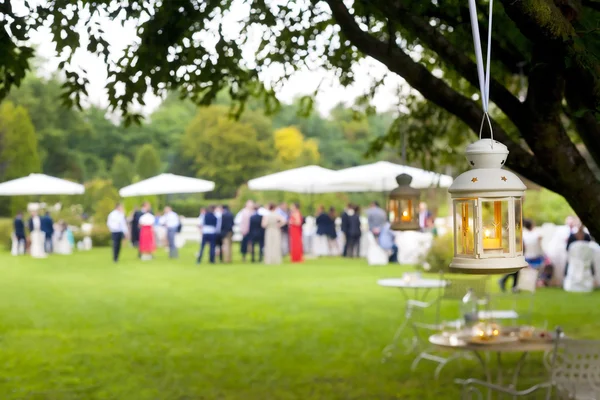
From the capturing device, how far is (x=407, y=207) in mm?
8977

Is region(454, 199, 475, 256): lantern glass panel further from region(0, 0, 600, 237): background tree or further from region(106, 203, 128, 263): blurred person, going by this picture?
region(106, 203, 128, 263): blurred person

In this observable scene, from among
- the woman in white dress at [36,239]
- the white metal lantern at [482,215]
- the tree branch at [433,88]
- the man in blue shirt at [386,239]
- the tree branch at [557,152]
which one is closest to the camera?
the white metal lantern at [482,215]

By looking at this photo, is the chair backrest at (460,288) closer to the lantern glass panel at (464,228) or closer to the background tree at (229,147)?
the lantern glass panel at (464,228)

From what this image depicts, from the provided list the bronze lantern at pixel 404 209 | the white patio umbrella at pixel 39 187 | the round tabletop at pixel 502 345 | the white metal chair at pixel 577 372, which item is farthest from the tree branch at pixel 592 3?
the white patio umbrella at pixel 39 187

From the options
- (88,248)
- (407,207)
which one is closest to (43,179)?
(88,248)

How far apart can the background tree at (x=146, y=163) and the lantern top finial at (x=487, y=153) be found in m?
58.3

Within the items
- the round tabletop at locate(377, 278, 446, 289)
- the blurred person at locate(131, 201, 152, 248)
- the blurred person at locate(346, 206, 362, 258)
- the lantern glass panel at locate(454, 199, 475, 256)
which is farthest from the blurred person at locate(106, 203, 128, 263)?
the lantern glass panel at locate(454, 199, 475, 256)

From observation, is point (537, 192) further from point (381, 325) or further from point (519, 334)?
point (519, 334)

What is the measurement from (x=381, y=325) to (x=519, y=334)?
600 cm

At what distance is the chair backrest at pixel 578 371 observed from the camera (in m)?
7.27

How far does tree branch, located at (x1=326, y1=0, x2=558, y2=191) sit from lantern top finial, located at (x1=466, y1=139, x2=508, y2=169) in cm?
269

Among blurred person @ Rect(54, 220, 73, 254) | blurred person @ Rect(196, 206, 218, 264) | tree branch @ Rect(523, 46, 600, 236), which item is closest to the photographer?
tree branch @ Rect(523, 46, 600, 236)

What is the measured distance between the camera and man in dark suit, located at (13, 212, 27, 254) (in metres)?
31.3

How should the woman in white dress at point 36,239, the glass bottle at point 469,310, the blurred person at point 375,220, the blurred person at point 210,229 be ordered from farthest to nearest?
1. the woman in white dress at point 36,239
2. the blurred person at point 375,220
3. the blurred person at point 210,229
4. the glass bottle at point 469,310
